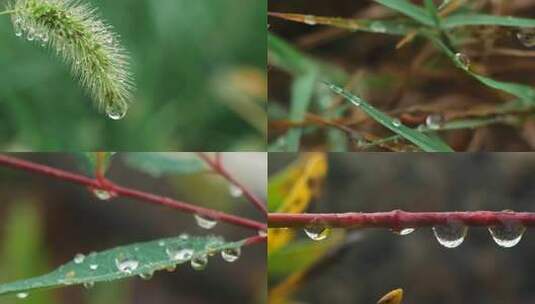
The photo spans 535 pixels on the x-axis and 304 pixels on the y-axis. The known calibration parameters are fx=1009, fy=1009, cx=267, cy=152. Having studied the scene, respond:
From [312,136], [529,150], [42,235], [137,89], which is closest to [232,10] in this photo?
[137,89]

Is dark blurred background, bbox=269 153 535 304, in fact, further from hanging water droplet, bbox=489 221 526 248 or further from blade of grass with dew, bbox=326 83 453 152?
hanging water droplet, bbox=489 221 526 248

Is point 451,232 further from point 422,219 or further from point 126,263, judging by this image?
point 126,263

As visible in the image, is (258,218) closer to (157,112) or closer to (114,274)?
(157,112)

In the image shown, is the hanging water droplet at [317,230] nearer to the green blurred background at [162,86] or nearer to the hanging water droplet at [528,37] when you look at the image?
the hanging water droplet at [528,37]

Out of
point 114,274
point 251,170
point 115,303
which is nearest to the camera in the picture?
point 114,274

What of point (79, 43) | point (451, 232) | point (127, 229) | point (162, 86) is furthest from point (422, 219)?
point (127, 229)

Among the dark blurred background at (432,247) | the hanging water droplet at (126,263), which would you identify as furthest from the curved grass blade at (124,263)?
the dark blurred background at (432,247)
